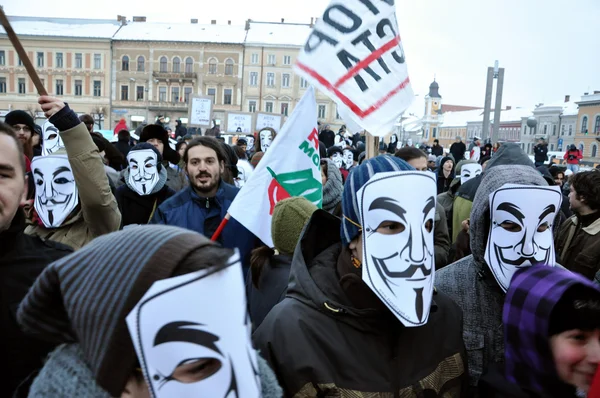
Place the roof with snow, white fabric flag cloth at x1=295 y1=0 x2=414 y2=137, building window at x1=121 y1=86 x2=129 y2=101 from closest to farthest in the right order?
white fabric flag cloth at x1=295 y1=0 x2=414 y2=137, the roof with snow, building window at x1=121 y1=86 x2=129 y2=101

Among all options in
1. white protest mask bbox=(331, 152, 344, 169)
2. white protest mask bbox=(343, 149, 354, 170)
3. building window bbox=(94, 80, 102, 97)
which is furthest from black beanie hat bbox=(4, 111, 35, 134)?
building window bbox=(94, 80, 102, 97)

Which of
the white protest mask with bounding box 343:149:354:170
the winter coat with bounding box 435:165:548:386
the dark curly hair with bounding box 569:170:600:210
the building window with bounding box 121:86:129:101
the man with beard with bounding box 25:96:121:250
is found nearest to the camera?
the winter coat with bounding box 435:165:548:386

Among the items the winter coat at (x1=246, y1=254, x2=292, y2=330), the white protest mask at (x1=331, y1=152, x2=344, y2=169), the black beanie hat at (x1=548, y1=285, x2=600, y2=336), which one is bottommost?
the winter coat at (x1=246, y1=254, x2=292, y2=330)

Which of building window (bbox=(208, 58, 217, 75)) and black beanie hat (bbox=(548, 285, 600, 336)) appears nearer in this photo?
black beanie hat (bbox=(548, 285, 600, 336))

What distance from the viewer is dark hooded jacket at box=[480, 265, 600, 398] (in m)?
1.88

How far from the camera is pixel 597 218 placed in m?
4.63

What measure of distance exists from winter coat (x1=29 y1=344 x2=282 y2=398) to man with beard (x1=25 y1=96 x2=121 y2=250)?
5.68ft

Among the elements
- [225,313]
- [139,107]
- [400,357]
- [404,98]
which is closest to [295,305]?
[400,357]

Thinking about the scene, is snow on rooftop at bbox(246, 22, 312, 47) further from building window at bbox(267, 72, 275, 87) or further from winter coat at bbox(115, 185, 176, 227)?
winter coat at bbox(115, 185, 176, 227)

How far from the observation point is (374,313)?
2.17 m

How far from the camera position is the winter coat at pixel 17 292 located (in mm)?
1805

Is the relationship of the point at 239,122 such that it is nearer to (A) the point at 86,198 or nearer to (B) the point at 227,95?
(A) the point at 86,198

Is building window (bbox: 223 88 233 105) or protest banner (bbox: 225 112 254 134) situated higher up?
building window (bbox: 223 88 233 105)

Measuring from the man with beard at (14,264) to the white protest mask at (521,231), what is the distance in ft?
6.27
